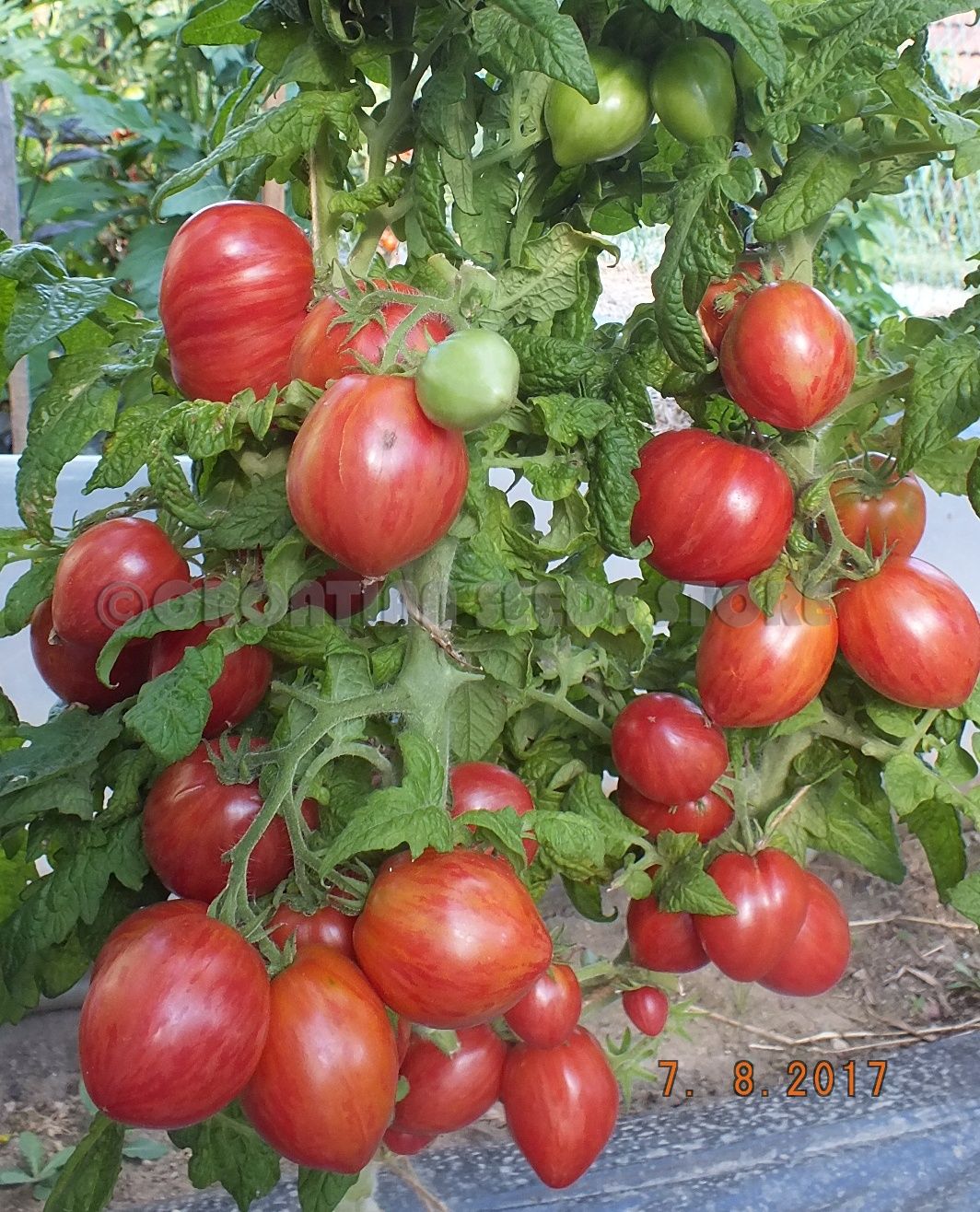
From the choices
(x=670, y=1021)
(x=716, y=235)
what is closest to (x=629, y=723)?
(x=716, y=235)

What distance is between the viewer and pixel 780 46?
0.41m

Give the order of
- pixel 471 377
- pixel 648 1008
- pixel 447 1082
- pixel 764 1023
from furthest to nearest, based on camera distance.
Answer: pixel 764 1023
pixel 648 1008
pixel 447 1082
pixel 471 377

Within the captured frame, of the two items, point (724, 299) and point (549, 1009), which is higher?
point (724, 299)

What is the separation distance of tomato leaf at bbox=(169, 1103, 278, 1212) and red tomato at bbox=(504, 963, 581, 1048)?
14 centimetres

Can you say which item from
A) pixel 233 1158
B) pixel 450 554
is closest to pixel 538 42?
pixel 450 554

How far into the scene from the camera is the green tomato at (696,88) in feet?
1.48

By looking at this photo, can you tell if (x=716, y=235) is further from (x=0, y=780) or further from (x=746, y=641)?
(x=0, y=780)

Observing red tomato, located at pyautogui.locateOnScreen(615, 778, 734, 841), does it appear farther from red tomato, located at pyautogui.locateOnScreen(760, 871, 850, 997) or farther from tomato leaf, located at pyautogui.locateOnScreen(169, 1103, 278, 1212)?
tomato leaf, located at pyautogui.locateOnScreen(169, 1103, 278, 1212)

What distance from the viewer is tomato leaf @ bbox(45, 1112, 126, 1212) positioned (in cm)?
56

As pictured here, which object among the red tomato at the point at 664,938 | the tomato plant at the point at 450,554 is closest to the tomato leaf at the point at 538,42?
the tomato plant at the point at 450,554

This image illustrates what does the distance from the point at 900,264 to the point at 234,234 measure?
3.31 meters

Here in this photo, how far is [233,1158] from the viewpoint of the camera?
1.89ft

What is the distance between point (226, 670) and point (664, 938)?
1.01ft

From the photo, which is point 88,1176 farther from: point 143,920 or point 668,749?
point 668,749
